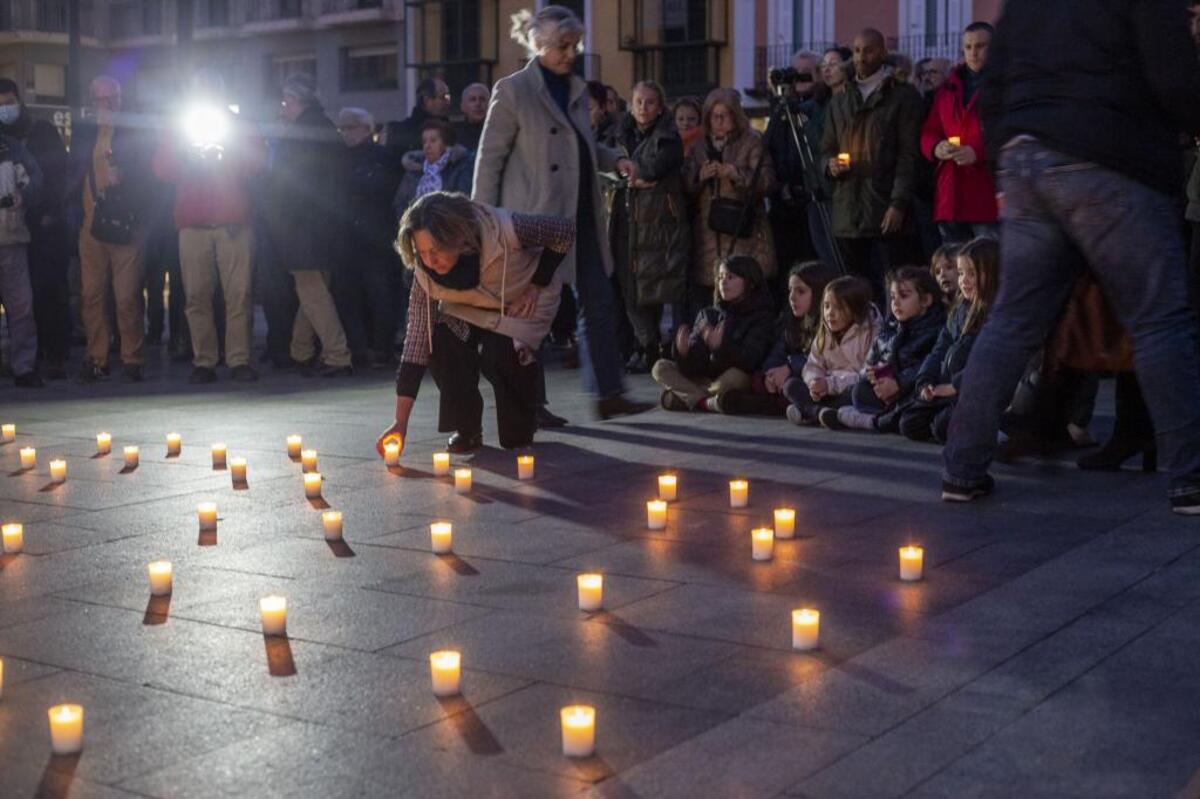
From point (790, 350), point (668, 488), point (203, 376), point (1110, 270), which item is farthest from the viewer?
point (203, 376)

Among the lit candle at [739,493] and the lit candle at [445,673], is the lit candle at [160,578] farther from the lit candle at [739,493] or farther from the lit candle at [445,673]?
Answer: the lit candle at [739,493]

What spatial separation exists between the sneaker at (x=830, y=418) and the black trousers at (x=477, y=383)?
168 cm

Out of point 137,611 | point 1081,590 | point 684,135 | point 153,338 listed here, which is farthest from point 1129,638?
point 153,338

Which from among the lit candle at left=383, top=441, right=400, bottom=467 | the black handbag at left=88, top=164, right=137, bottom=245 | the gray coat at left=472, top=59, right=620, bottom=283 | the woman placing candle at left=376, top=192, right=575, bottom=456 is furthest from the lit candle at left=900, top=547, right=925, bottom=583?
the black handbag at left=88, top=164, right=137, bottom=245

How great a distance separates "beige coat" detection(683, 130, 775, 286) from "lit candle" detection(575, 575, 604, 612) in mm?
7248

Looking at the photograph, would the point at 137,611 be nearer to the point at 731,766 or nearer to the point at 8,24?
the point at 731,766

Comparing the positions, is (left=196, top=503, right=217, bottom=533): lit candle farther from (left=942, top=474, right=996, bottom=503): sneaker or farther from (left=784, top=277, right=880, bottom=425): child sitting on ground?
(left=784, top=277, right=880, bottom=425): child sitting on ground

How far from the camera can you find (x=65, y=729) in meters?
4.18

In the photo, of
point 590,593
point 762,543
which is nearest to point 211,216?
point 762,543

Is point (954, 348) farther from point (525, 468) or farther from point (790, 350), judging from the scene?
point (525, 468)

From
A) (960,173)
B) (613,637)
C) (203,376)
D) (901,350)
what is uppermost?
(960,173)

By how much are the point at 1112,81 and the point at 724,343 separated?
4.62 meters

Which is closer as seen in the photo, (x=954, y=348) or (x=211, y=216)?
(x=954, y=348)

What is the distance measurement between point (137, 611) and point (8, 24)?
2446 inches
